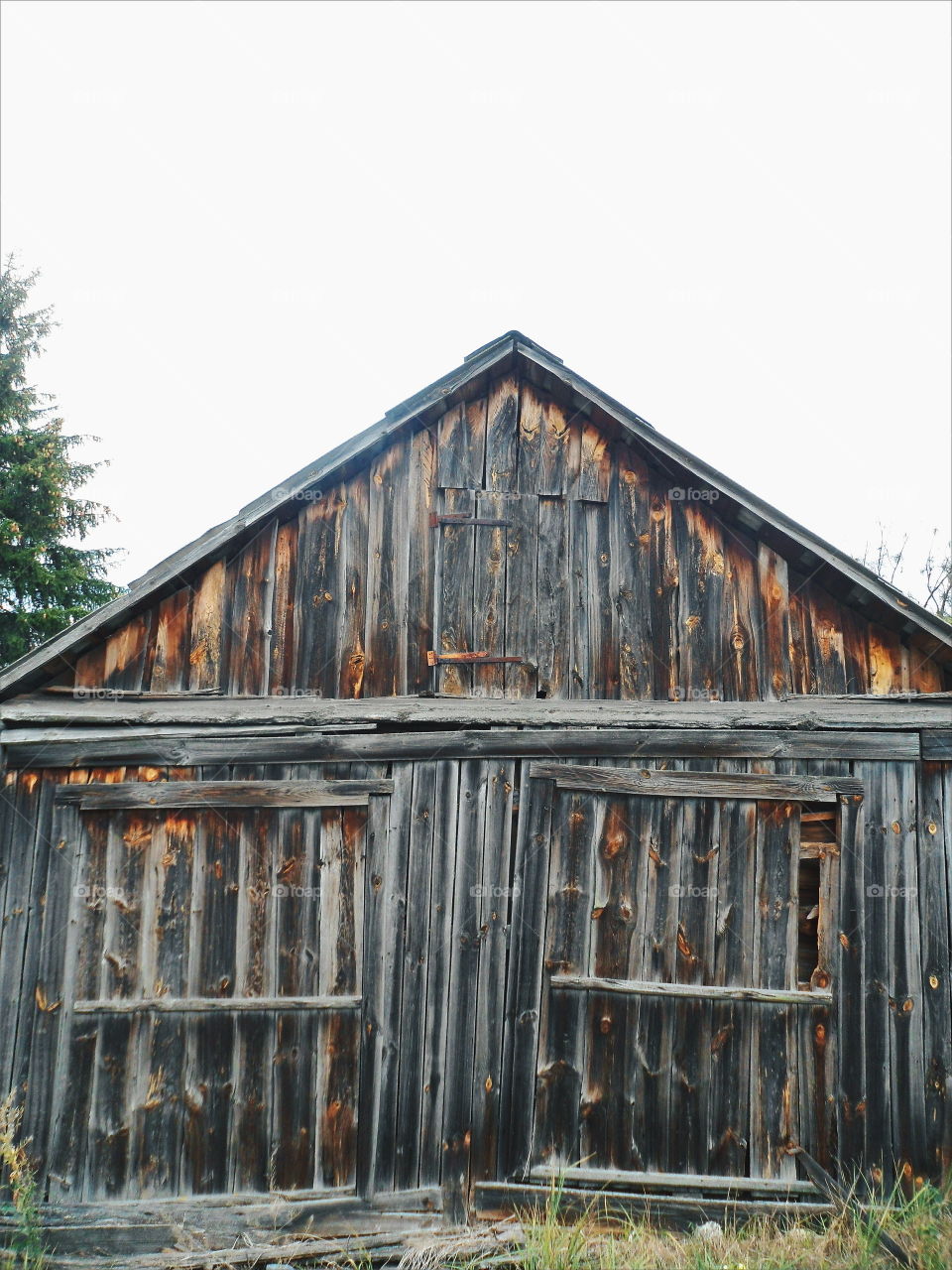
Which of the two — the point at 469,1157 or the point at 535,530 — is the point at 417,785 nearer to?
the point at 535,530

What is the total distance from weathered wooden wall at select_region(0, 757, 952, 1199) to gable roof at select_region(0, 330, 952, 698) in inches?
37.4

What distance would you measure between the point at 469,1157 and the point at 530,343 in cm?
558

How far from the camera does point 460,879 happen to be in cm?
540

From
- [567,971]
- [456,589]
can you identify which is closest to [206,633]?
[456,589]

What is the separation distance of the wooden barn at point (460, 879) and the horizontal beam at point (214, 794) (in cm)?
2

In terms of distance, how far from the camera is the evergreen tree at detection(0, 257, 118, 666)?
13.7m

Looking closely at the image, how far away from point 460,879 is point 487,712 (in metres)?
1.14

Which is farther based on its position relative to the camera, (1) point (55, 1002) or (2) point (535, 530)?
(2) point (535, 530)

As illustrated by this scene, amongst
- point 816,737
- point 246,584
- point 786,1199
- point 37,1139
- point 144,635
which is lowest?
point 786,1199

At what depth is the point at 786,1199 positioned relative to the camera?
5.23 meters

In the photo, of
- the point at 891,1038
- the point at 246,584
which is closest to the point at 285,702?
the point at 246,584
